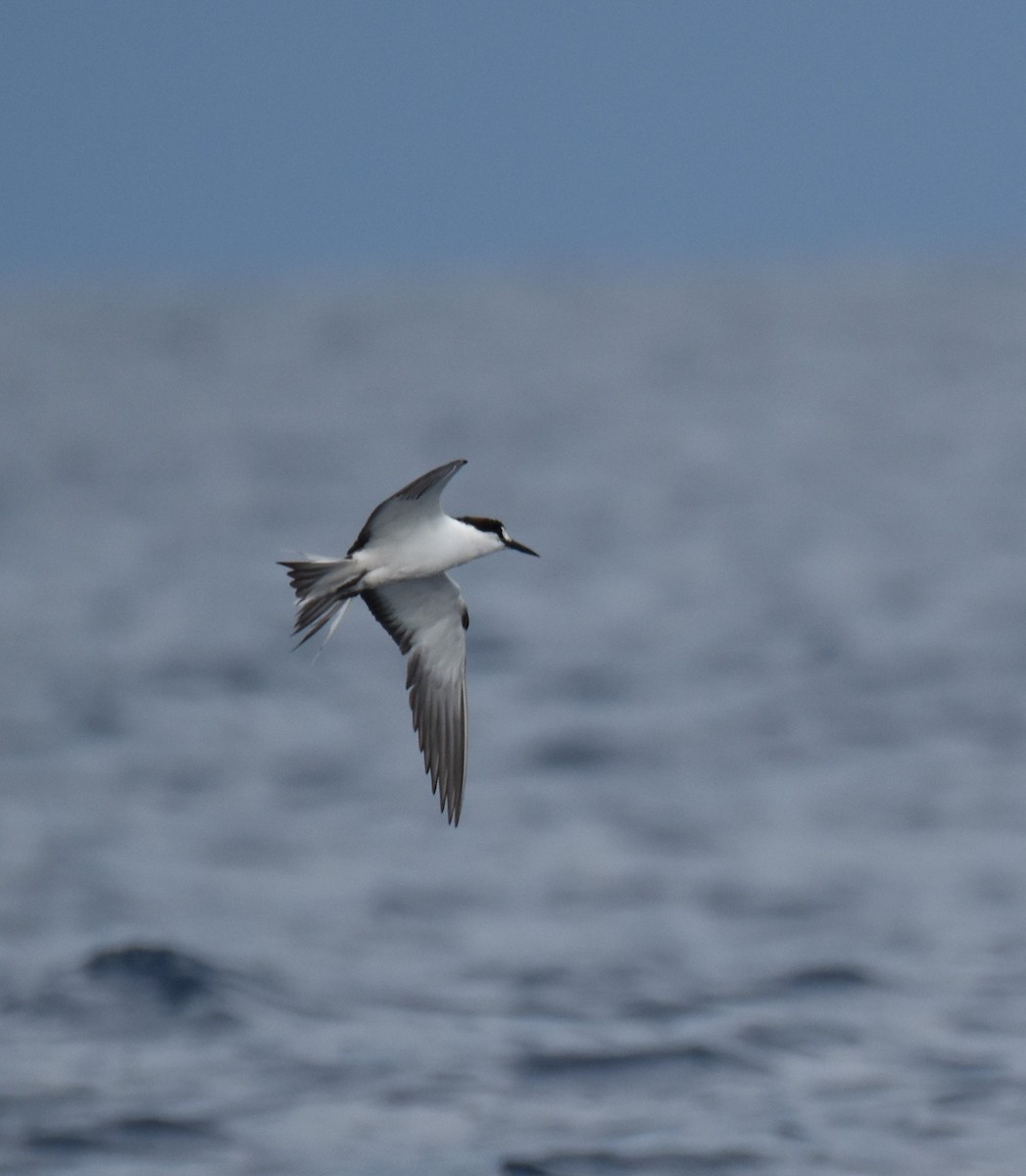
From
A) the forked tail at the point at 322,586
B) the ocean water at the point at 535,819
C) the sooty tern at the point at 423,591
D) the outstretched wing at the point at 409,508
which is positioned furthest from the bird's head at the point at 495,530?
the ocean water at the point at 535,819

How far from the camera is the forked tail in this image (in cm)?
1027

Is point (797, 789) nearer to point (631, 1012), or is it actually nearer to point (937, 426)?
point (631, 1012)

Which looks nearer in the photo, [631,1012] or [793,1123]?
[793,1123]

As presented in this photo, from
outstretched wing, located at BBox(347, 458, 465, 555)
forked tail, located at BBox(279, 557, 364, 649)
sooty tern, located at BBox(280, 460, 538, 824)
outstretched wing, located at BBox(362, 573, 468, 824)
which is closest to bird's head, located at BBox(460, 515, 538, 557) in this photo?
sooty tern, located at BBox(280, 460, 538, 824)

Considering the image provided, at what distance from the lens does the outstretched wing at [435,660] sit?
1148cm

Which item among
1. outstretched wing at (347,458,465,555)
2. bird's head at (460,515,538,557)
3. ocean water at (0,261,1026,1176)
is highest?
ocean water at (0,261,1026,1176)

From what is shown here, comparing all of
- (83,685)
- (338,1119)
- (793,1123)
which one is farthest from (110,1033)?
(83,685)

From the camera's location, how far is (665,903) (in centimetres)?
2861

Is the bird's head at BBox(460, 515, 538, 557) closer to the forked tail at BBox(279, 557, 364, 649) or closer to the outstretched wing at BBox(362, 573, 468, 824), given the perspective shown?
the outstretched wing at BBox(362, 573, 468, 824)

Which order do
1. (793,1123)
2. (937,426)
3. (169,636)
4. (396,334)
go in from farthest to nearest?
(396,334)
(937,426)
(169,636)
(793,1123)

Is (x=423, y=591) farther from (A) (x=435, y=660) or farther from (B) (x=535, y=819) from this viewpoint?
(B) (x=535, y=819)

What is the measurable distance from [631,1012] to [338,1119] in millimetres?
4532

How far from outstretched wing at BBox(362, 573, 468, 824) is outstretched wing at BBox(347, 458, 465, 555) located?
1.03 metres

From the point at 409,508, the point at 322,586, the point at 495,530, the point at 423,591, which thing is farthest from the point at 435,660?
the point at 409,508
